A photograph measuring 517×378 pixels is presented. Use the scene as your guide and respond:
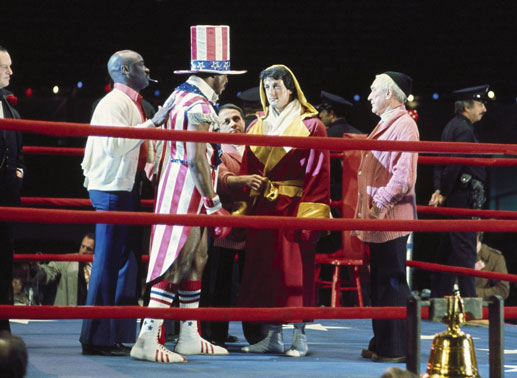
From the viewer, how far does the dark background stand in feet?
27.7

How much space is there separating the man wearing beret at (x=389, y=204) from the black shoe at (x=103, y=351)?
1.03 meters

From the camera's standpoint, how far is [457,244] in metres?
5.31

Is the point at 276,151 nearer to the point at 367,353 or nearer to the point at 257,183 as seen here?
the point at 257,183

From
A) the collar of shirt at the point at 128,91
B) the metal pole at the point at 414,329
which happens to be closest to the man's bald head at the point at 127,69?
the collar of shirt at the point at 128,91

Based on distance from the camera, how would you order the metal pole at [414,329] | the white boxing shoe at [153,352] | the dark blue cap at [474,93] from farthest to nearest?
the dark blue cap at [474,93]
the white boxing shoe at [153,352]
the metal pole at [414,329]

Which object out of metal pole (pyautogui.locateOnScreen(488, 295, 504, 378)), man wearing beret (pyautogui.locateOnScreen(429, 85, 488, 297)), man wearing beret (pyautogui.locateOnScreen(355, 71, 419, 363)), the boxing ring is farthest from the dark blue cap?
metal pole (pyautogui.locateOnScreen(488, 295, 504, 378))

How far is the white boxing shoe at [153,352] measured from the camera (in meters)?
3.37

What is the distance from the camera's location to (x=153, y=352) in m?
3.38

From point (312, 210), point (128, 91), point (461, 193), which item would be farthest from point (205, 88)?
point (461, 193)

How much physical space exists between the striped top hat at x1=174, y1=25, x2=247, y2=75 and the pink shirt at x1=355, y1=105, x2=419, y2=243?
0.68 metres

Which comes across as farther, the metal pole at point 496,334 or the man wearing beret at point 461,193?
the man wearing beret at point 461,193

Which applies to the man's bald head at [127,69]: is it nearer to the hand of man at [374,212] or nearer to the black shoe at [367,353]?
the hand of man at [374,212]

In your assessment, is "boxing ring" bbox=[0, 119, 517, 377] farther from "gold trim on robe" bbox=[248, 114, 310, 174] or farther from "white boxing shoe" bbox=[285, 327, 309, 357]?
"gold trim on robe" bbox=[248, 114, 310, 174]

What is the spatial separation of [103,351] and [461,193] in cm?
272
